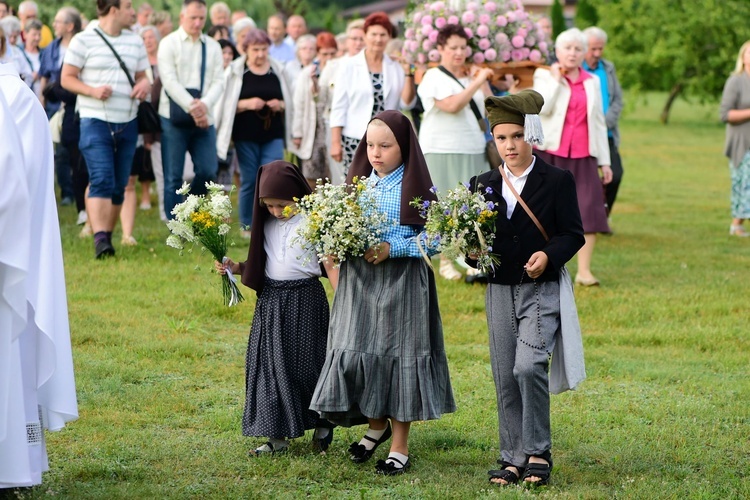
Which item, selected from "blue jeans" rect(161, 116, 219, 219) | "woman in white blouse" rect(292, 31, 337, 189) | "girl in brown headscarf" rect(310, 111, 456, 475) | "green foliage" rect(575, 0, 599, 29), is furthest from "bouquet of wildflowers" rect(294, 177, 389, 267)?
"green foliage" rect(575, 0, 599, 29)

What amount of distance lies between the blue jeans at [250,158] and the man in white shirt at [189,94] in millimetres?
559

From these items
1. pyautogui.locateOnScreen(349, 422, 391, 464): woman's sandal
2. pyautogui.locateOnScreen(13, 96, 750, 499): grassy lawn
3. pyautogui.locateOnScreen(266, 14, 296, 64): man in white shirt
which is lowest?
pyautogui.locateOnScreen(13, 96, 750, 499): grassy lawn


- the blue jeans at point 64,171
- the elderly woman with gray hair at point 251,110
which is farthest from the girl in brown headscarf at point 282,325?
the blue jeans at point 64,171

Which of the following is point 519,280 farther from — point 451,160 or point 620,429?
point 451,160

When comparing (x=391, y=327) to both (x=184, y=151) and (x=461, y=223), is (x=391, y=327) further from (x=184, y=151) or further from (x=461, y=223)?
(x=184, y=151)

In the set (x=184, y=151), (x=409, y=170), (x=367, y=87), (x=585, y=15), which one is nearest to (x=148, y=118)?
(x=184, y=151)

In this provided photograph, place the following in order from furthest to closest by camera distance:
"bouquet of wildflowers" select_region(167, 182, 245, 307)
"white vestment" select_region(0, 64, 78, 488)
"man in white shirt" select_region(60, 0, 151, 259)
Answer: "man in white shirt" select_region(60, 0, 151, 259)
"bouquet of wildflowers" select_region(167, 182, 245, 307)
"white vestment" select_region(0, 64, 78, 488)

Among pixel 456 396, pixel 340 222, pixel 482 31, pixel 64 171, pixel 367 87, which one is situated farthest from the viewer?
pixel 64 171

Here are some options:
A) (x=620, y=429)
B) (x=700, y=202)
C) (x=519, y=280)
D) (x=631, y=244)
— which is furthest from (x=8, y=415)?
(x=700, y=202)

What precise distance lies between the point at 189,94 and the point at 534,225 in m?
6.89

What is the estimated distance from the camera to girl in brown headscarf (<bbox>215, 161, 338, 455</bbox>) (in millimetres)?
6105

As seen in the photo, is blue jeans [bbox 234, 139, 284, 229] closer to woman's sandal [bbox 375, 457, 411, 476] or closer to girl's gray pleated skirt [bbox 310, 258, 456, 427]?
girl's gray pleated skirt [bbox 310, 258, 456, 427]

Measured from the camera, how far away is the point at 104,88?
1097cm

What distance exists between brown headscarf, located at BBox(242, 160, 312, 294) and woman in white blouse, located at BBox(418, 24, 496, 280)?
4522 mm
